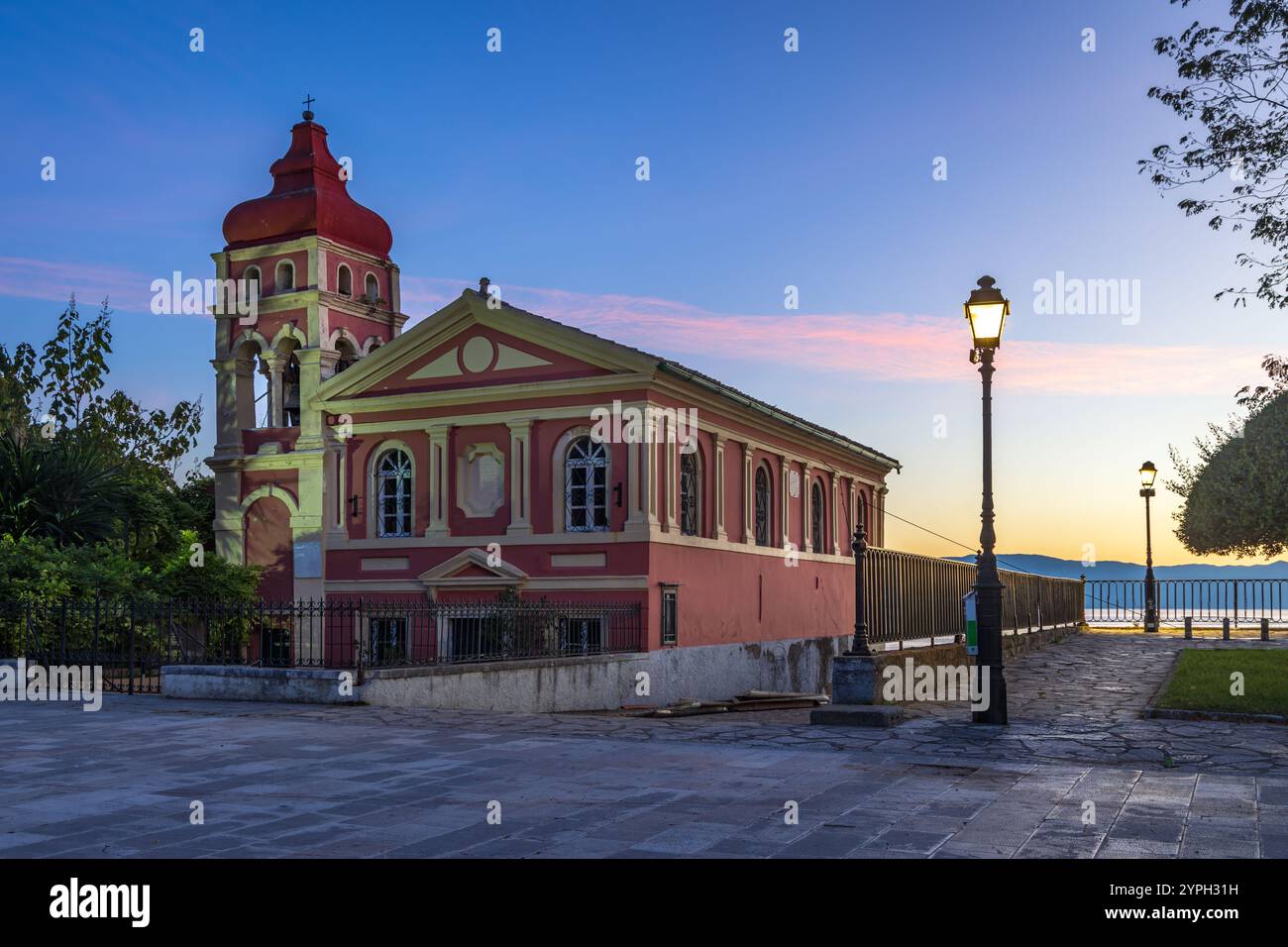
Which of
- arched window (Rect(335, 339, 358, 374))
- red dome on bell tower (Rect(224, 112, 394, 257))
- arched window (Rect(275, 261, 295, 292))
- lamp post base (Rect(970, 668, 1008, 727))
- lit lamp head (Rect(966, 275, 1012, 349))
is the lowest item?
lamp post base (Rect(970, 668, 1008, 727))

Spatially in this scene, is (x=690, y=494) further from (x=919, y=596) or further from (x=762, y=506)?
(x=919, y=596)

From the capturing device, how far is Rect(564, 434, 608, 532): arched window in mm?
22219

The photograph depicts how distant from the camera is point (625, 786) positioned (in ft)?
25.1

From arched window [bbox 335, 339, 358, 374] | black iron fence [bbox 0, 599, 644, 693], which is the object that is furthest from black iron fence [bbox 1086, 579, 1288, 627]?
arched window [bbox 335, 339, 358, 374]

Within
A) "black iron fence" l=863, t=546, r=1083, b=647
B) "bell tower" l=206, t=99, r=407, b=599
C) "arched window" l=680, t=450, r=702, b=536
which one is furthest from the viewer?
"bell tower" l=206, t=99, r=407, b=599

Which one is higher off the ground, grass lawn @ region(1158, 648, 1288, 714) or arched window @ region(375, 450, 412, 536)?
arched window @ region(375, 450, 412, 536)

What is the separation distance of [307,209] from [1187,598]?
87.7 ft

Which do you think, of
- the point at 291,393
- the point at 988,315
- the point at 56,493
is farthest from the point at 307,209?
the point at 988,315

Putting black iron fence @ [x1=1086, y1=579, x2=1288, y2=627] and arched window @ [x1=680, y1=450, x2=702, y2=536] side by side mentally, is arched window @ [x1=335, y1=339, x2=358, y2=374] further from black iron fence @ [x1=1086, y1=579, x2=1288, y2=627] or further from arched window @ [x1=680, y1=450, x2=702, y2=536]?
black iron fence @ [x1=1086, y1=579, x2=1288, y2=627]

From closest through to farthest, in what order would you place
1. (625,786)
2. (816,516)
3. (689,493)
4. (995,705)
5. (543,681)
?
1. (625,786)
2. (995,705)
3. (543,681)
4. (689,493)
5. (816,516)

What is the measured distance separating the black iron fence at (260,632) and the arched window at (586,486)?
169cm

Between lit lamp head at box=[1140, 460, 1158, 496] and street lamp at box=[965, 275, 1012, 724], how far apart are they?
949 inches

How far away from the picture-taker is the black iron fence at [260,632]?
15312 mm
